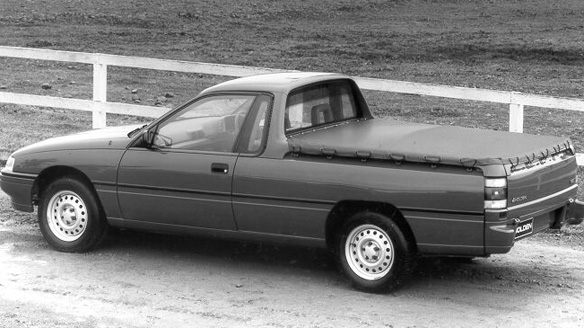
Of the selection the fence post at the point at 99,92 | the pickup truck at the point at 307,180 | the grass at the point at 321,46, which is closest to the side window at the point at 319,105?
the pickup truck at the point at 307,180

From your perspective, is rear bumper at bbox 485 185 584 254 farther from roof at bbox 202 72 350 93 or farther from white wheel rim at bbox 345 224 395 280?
roof at bbox 202 72 350 93

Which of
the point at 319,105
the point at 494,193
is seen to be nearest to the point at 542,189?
the point at 494,193

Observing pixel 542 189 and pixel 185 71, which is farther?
pixel 185 71

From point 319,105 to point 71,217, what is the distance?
2184 millimetres

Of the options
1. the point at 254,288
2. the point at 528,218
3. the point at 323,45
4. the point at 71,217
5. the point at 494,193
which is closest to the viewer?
the point at 494,193

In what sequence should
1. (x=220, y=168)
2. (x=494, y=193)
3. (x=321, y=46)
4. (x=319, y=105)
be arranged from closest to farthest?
(x=494, y=193)
(x=220, y=168)
(x=319, y=105)
(x=321, y=46)

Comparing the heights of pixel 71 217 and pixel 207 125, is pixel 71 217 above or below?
below

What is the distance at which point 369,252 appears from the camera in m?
8.70

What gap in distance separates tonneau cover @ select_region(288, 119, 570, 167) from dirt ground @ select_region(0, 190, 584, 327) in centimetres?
99

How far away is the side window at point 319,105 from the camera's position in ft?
30.5

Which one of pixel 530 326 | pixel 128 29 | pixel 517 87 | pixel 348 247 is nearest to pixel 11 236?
pixel 348 247

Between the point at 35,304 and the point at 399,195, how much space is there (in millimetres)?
2584

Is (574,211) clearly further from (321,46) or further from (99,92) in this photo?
(321,46)

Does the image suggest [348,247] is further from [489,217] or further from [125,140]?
[125,140]
